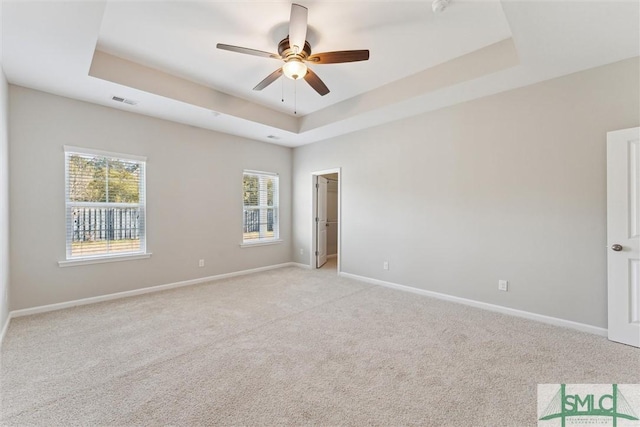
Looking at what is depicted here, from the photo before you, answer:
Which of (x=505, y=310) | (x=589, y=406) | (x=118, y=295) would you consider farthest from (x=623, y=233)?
(x=118, y=295)

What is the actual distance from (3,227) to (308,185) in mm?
4412

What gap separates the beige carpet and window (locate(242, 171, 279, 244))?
2.20 metres

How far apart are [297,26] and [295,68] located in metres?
0.37

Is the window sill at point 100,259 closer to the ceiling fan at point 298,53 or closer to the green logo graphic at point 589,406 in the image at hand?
the ceiling fan at point 298,53

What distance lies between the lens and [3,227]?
9.43ft

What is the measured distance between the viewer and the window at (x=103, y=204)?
12.1 feet

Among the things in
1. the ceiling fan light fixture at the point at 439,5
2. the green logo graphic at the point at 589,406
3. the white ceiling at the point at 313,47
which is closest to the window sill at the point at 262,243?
the white ceiling at the point at 313,47

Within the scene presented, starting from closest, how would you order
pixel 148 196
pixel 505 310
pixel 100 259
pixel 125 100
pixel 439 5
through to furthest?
pixel 439 5 < pixel 505 310 < pixel 125 100 < pixel 100 259 < pixel 148 196

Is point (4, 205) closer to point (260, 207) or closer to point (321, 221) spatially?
point (260, 207)

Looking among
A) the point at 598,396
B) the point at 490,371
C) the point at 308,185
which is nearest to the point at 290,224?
the point at 308,185

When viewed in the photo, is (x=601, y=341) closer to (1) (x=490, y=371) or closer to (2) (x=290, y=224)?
(1) (x=490, y=371)

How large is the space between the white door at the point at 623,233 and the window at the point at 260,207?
16.6 feet

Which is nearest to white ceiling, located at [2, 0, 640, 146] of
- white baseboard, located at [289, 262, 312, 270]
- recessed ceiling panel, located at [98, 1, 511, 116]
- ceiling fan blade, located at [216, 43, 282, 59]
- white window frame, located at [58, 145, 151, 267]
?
recessed ceiling panel, located at [98, 1, 511, 116]

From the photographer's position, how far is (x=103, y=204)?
12.8 ft
